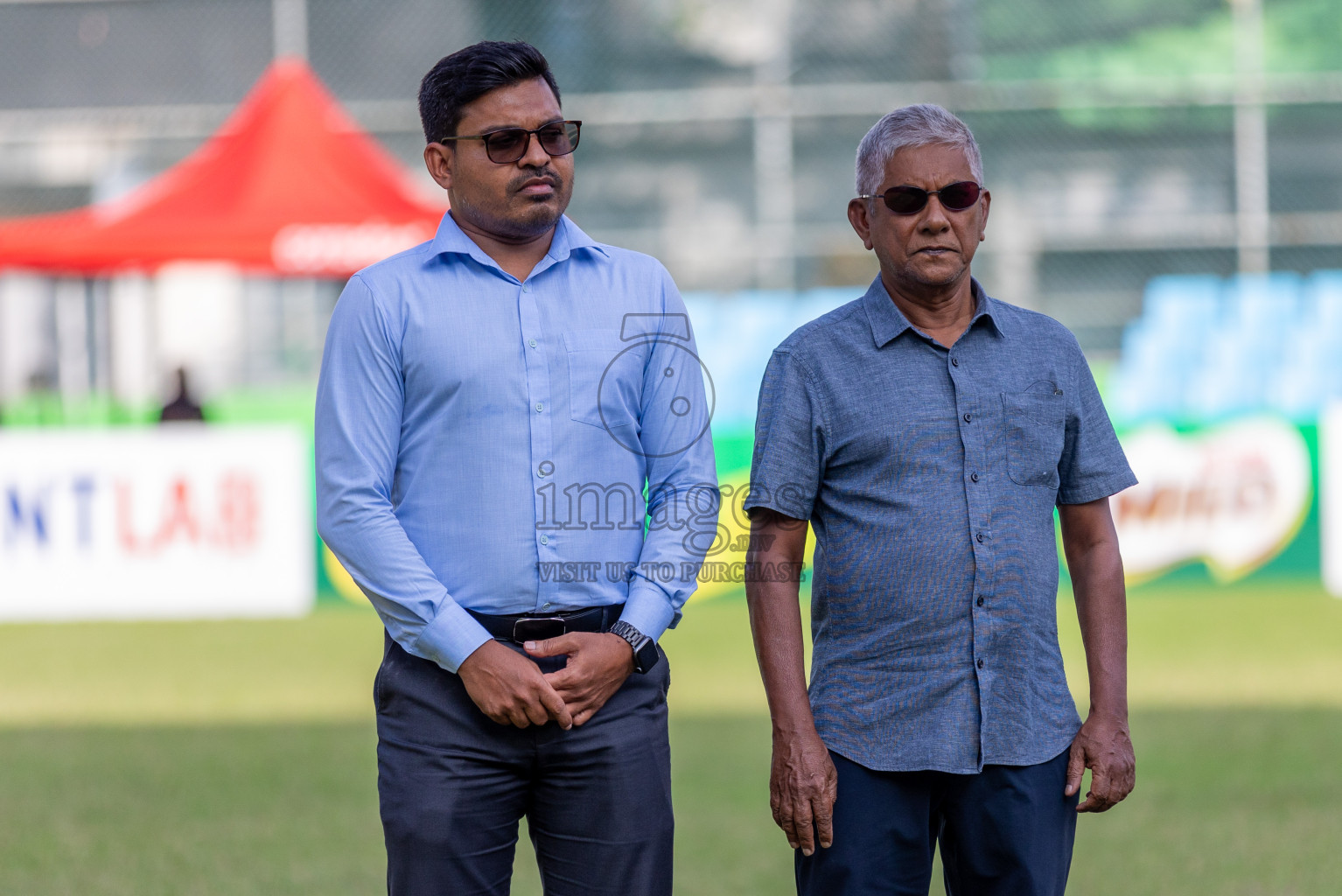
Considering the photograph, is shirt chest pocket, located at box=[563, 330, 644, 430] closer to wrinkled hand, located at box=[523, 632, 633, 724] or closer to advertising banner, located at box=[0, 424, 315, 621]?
wrinkled hand, located at box=[523, 632, 633, 724]

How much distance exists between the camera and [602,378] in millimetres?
2770

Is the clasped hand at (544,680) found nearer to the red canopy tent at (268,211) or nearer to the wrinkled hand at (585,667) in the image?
the wrinkled hand at (585,667)

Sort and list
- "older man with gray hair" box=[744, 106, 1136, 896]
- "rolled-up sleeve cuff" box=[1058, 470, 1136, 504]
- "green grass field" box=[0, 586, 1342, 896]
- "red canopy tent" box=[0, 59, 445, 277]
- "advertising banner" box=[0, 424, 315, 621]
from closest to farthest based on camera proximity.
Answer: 1. "older man with gray hair" box=[744, 106, 1136, 896]
2. "rolled-up sleeve cuff" box=[1058, 470, 1136, 504]
3. "green grass field" box=[0, 586, 1342, 896]
4. "advertising banner" box=[0, 424, 315, 621]
5. "red canopy tent" box=[0, 59, 445, 277]

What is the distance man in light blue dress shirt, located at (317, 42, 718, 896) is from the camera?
265cm

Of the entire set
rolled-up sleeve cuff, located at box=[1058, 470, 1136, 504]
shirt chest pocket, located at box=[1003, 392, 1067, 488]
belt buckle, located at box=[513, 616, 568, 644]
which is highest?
shirt chest pocket, located at box=[1003, 392, 1067, 488]

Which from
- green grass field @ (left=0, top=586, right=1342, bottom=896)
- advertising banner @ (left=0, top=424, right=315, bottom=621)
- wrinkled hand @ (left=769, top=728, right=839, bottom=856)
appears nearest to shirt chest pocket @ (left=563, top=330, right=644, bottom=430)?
wrinkled hand @ (left=769, top=728, right=839, bottom=856)

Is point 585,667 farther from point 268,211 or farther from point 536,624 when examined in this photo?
point 268,211

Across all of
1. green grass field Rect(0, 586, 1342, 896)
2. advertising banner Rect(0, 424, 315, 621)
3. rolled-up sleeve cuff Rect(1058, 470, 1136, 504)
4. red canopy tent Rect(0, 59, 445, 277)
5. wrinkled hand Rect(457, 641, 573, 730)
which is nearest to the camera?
wrinkled hand Rect(457, 641, 573, 730)

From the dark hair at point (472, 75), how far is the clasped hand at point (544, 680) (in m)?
0.95

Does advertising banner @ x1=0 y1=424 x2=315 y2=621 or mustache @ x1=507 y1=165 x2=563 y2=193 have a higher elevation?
mustache @ x1=507 y1=165 x2=563 y2=193

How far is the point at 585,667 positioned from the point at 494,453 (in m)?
0.41

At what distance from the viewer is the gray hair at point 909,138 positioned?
9.08ft

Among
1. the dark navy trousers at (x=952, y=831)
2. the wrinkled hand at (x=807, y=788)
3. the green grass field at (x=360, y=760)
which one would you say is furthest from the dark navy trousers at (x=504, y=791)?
the green grass field at (x=360, y=760)

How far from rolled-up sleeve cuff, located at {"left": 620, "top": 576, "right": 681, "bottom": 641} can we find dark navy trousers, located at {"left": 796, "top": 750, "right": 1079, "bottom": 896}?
15.5 inches
